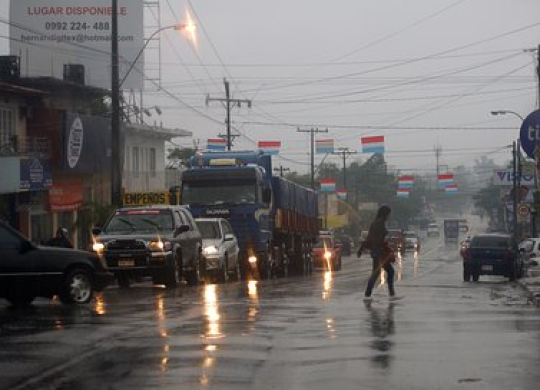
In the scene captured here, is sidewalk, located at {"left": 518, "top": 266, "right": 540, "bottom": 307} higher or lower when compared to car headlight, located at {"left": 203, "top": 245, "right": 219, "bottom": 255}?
lower

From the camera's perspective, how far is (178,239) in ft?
80.5

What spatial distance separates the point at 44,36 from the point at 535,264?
104ft

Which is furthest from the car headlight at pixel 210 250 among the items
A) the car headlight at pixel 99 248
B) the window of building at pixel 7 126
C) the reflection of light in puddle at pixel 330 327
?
the reflection of light in puddle at pixel 330 327

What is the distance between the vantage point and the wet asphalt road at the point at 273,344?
9805 mm

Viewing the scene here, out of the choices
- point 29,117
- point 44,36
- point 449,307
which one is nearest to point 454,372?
point 449,307

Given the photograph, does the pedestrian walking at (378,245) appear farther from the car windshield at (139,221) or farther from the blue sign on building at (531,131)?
the car windshield at (139,221)

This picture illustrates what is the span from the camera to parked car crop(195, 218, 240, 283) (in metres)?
28.2

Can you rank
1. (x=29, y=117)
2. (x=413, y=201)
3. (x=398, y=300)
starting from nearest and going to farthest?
1. (x=398, y=300)
2. (x=29, y=117)
3. (x=413, y=201)

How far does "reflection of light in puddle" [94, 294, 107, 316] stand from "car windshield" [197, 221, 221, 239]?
802 cm

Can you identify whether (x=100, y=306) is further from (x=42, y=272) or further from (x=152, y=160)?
(x=152, y=160)

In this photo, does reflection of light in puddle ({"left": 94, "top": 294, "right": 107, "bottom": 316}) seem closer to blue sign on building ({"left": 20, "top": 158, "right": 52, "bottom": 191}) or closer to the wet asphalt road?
the wet asphalt road

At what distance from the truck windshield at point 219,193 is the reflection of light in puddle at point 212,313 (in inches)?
365

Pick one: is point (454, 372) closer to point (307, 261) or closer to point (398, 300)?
point (398, 300)

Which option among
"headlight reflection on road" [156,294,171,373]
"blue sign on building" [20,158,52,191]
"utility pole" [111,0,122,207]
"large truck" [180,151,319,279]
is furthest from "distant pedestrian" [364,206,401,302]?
"blue sign on building" [20,158,52,191]
